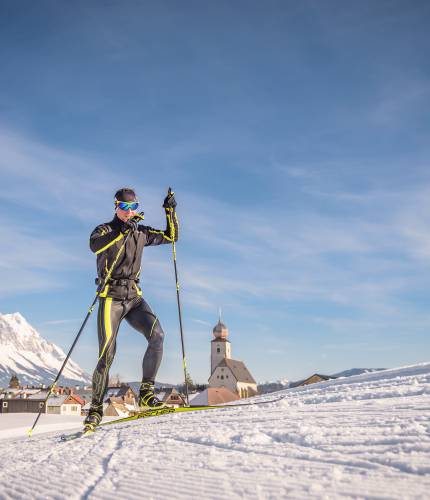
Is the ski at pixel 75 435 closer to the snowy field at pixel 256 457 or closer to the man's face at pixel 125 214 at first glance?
the snowy field at pixel 256 457

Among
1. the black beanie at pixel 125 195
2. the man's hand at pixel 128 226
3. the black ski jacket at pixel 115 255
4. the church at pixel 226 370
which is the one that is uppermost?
the church at pixel 226 370

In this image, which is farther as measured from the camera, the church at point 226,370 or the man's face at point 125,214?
the church at point 226,370

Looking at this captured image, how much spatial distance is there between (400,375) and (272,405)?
2.13 m

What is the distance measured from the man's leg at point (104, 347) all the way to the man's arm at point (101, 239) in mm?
696

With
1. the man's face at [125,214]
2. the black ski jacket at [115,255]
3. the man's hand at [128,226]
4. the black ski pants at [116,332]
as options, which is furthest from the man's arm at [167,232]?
the black ski pants at [116,332]

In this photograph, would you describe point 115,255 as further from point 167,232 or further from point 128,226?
point 167,232

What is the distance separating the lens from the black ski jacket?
6.33m

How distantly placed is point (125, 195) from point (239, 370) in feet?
388

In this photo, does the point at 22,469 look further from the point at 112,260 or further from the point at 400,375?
the point at 400,375

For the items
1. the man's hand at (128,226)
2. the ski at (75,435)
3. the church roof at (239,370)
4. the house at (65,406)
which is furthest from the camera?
the church roof at (239,370)

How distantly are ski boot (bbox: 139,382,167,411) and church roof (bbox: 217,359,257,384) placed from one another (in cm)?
11238

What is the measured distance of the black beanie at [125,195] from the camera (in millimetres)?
6715

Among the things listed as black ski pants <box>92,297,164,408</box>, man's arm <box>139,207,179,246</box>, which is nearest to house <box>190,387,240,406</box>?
man's arm <box>139,207,179,246</box>

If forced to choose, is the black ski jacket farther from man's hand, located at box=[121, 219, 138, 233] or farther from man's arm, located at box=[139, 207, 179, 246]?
man's arm, located at box=[139, 207, 179, 246]
